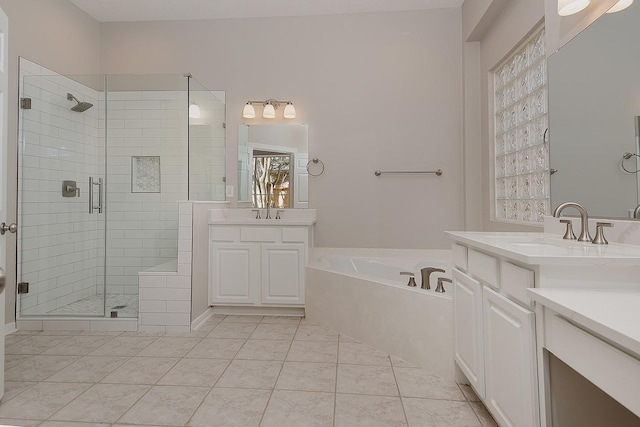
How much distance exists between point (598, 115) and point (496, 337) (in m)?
1.06

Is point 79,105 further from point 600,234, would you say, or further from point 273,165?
point 600,234

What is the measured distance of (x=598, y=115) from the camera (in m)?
1.58

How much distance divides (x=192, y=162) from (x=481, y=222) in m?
2.65

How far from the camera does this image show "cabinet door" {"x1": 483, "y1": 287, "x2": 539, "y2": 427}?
3.82 feet

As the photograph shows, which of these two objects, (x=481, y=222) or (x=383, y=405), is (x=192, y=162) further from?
(x=481, y=222)

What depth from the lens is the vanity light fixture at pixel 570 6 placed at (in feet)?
5.61

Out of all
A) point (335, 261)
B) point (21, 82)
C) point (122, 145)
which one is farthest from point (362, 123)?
point (21, 82)

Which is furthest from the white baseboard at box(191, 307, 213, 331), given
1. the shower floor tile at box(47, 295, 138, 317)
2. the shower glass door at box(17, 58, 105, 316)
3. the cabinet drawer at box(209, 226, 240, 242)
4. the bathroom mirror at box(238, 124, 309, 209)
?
the bathroom mirror at box(238, 124, 309, 209)

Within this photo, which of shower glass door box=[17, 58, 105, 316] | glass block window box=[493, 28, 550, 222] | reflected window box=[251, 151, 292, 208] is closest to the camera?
glass block window box=[493, 28, 550, 222]

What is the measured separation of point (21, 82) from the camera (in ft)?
9.41

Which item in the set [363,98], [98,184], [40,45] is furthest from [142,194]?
[363,98]

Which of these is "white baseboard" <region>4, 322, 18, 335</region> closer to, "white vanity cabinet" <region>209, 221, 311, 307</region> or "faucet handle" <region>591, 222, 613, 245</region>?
"white vanity cabinet" <region>209, 221, 311, 307</region>

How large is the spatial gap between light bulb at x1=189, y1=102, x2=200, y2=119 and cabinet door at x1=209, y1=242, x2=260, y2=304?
113 centimetres

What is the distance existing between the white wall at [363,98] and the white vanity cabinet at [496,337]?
5.54 feet
